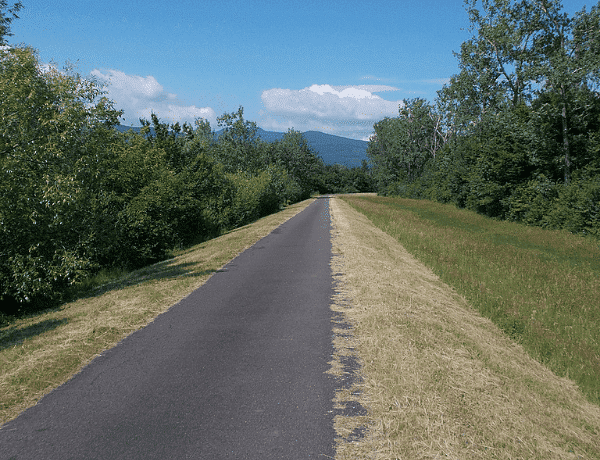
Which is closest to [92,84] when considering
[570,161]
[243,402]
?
[243,402]

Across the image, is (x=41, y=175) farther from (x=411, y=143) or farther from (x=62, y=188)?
(x=411, y=143)

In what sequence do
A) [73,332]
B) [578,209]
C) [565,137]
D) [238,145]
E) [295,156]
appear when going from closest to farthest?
[73,332] < [578,209] < [565,137] < [238,145] < [295,156]

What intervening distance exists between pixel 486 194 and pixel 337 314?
1226 inches

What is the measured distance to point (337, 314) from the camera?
754 centimetres

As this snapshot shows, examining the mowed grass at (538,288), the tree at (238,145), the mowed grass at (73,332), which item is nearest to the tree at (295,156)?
the tree at (238,145)

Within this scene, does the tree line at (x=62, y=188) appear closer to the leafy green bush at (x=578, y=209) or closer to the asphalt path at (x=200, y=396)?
the asphalt path at (x=200, y=396)

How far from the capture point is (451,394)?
459 cm

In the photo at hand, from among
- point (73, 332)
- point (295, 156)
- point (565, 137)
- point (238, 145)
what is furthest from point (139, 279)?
point (295, 156)

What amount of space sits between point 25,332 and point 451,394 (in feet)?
25.2

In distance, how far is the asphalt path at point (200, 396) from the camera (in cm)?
359

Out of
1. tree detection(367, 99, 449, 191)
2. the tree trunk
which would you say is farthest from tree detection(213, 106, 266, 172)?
the tree trunk

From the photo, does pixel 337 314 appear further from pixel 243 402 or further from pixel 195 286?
pixel 195 286

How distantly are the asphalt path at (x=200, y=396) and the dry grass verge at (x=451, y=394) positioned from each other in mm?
563

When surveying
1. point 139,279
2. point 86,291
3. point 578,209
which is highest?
point 578,209
